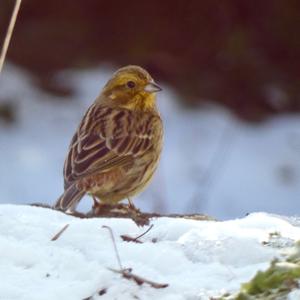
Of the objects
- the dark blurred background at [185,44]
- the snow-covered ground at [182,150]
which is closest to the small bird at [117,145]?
the snow-covered ground at [182,150]

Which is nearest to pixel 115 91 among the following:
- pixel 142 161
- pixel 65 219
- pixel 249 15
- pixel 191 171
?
pixel 142 161

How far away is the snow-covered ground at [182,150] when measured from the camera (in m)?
10.5

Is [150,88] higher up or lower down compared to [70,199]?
higher up

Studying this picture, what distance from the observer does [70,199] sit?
233 inches

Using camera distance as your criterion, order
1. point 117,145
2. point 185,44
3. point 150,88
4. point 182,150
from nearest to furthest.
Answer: point 117,145 → point 150,88 → point 182,150 → point 185,44

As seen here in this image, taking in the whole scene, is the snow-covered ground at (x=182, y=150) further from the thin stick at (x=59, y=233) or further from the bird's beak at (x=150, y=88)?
the thin stick at (x=59, y=233)

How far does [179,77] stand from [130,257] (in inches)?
296

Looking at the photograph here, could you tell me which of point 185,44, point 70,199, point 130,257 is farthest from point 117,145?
point 185,44

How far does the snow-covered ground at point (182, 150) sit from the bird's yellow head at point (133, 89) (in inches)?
131

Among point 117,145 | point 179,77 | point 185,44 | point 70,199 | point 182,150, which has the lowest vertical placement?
point 182,150

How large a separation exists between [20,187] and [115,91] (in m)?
3.71

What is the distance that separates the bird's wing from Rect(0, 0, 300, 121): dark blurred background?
441cm

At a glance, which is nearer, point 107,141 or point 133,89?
point 107,141

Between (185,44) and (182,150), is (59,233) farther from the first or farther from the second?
(185,44)
